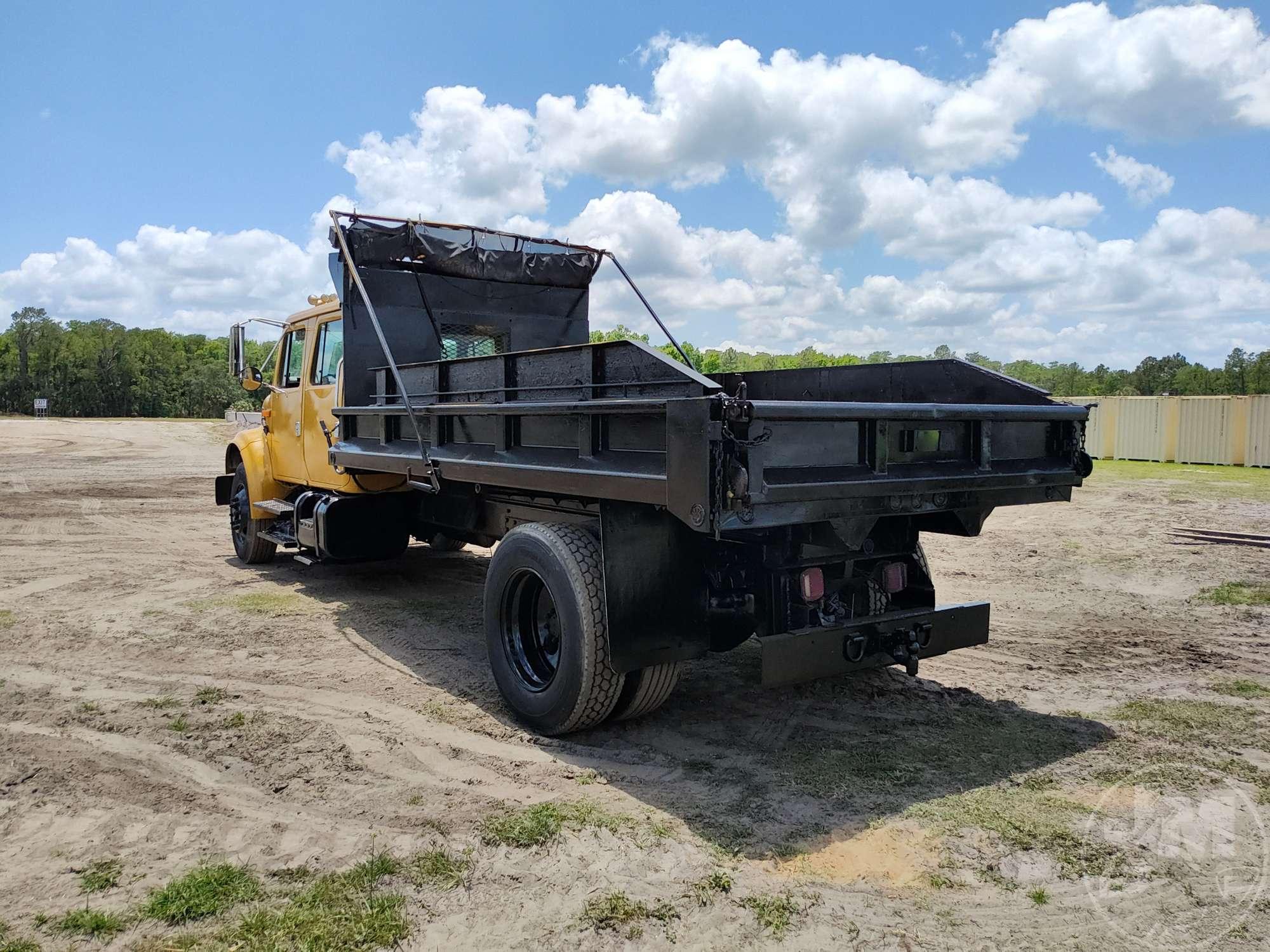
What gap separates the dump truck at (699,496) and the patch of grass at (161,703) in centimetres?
179

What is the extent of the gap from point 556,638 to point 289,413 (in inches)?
183

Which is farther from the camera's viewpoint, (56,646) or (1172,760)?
(56,646)

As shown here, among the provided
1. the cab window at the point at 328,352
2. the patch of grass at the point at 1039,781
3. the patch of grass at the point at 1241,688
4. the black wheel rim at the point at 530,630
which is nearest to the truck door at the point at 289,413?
the cab window at the point at 328,352

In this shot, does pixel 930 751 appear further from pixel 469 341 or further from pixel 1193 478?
pixel 1193 478

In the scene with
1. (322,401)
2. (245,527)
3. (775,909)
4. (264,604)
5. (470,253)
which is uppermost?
(470,253)

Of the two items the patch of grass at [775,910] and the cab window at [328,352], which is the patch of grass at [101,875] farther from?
the cab window at [328,352]

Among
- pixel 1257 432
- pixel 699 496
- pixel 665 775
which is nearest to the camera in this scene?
pixel 699 496

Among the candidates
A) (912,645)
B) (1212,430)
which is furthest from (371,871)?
(1212,430)

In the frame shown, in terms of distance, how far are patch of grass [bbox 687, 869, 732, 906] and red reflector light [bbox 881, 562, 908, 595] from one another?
1952mm

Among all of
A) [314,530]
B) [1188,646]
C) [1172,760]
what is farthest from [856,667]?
[314,530]

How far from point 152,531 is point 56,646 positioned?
19.2 feet

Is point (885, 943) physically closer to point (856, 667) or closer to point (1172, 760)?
point (856, 667)

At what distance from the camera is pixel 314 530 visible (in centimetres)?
712

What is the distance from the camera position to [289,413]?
26.7ft
